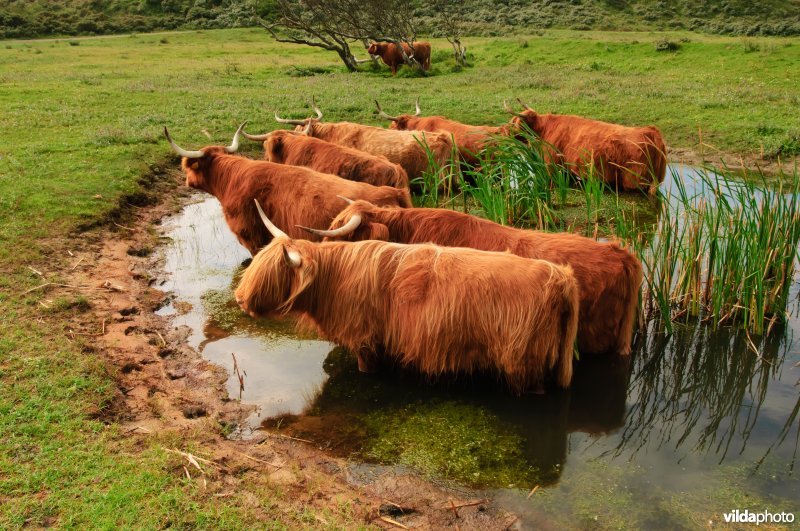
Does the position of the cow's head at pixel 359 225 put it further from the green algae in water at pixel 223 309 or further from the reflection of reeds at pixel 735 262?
the reflection of reeds at pixel 735 262

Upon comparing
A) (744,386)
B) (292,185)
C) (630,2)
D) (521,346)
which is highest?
(630,2)

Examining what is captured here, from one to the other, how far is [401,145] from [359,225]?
3.45 m

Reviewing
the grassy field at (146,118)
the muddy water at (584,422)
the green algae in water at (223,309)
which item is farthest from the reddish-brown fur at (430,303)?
the grassy field at (146,118)

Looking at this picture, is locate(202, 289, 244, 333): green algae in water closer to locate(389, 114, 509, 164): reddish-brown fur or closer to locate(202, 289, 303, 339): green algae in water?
locate(202, 289, 303, 339): green algae in water

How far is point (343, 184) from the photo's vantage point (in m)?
5.84

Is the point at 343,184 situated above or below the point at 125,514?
above

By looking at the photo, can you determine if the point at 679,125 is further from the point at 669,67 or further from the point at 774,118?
the point at 669,67

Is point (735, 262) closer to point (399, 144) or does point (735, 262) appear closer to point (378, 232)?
point (378, 232)

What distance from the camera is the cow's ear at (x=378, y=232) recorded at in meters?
4.84

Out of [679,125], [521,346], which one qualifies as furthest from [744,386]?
[679,125]

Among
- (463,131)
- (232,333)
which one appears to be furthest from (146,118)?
(232,333)

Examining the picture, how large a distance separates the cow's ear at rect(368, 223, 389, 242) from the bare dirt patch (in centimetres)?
143

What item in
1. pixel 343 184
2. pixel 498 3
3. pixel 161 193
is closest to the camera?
pixel 343 184

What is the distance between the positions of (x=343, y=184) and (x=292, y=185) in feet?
1.54
